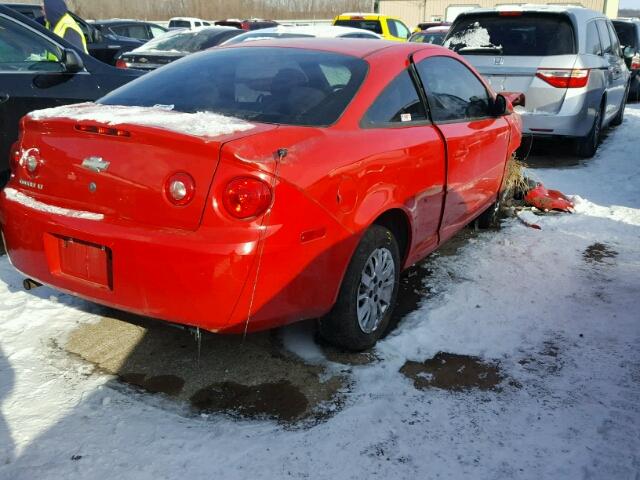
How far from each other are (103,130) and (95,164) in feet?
0.50

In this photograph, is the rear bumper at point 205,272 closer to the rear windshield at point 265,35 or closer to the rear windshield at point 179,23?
the rear windshield at point 265,35

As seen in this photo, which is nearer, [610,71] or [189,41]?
[610,71]

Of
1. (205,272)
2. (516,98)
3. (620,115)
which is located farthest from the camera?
(620,115)

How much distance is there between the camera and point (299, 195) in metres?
2.56

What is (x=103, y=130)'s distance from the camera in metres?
2.69

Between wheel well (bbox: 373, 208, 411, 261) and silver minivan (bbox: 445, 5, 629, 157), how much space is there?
4.47 m

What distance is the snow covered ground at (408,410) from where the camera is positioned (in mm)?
2361

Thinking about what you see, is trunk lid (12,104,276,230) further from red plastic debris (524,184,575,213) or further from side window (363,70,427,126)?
red plastic debris (524,184,575,213)

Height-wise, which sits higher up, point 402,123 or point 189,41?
point 189,41

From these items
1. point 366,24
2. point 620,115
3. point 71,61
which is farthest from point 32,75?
point 366,24

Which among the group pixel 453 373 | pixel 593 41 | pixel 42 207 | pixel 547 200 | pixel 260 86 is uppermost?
pixel 593 41

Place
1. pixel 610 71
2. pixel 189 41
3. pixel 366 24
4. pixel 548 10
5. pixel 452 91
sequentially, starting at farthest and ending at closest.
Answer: pixel 366 24 < pixel 189 41 < pixel 610 71 < pixel 548 10 < pixel 452 91

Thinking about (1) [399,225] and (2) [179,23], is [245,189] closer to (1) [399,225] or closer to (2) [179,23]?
(1) [399,225]

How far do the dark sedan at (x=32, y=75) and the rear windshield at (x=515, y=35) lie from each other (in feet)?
14.9
